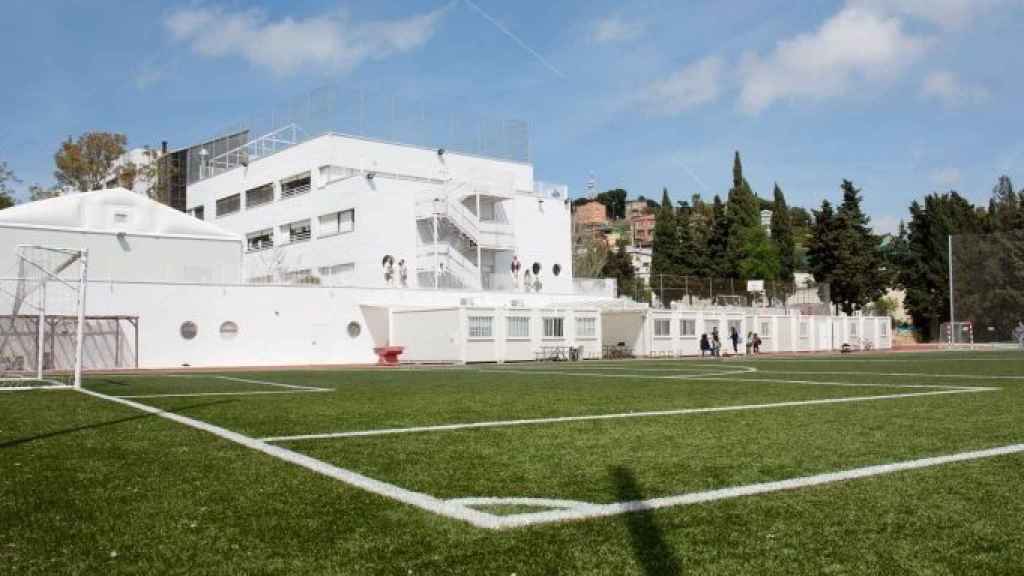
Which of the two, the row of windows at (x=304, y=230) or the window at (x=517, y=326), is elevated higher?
the row of windows at (x=304, y=230)

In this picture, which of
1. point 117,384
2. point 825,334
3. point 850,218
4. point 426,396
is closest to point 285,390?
point 426,396

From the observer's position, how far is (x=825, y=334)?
5469 cm

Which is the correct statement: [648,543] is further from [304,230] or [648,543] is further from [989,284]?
[989,284]

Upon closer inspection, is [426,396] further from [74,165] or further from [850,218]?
[850,218]

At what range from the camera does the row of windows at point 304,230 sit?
50.0m

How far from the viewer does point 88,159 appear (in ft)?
212

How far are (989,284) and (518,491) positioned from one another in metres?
59.9

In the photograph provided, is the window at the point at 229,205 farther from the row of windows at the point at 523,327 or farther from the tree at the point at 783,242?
the tree at the point at 783,242

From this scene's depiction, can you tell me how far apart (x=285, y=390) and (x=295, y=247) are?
3695cm

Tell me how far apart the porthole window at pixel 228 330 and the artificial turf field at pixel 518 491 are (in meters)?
25.5

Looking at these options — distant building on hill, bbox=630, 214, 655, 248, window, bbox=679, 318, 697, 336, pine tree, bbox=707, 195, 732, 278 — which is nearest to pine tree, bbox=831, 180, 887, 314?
pine tree, bbox=707, 195, 732, 278

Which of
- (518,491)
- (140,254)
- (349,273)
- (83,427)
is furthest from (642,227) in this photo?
(518,491)

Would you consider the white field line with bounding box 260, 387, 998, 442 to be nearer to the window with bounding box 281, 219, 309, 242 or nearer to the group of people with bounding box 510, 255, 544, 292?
the group of people with bounding box 510, 255, 544, 292

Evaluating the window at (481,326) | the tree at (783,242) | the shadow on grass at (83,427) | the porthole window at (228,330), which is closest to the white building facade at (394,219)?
the porthole window at (228,330)
